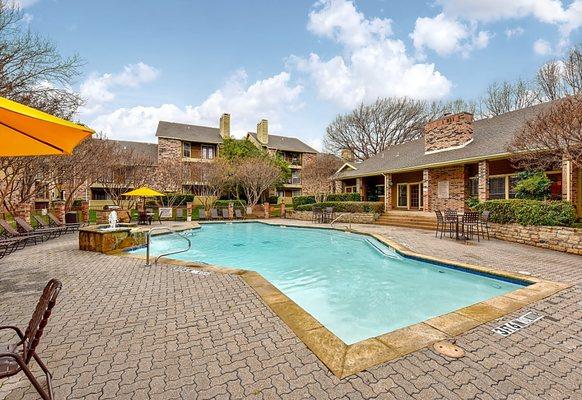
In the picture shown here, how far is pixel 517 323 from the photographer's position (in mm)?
3639

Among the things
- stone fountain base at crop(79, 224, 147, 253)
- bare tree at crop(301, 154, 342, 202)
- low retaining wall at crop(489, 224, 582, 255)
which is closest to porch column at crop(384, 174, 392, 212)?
low retaining wall at crop(489, 224, 582, 255)

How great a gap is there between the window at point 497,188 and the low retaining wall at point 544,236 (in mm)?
4160

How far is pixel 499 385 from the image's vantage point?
2.44m

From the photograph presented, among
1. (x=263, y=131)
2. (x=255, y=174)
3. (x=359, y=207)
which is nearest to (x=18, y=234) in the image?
(x=255, y=174)

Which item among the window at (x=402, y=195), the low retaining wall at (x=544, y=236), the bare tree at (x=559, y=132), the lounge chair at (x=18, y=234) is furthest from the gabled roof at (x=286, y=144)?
the bare tree at (x=559, y=132)

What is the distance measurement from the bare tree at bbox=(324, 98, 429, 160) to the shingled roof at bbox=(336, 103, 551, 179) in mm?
12307

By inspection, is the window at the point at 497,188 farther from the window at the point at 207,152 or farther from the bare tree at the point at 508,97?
the window at the point at 207,152

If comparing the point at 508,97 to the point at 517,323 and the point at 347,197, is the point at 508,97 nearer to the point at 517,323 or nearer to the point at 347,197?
the point at 347,197

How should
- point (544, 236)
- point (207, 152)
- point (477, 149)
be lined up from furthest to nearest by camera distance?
point (207, 152) < point (477, 149) < point (544, 236)

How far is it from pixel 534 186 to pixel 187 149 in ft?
102

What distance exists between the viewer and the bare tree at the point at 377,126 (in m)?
32.9

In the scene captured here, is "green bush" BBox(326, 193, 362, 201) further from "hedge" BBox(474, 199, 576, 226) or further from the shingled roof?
"hedge" BBox(474, 199, 576, 226)

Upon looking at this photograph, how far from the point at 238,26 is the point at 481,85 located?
87.3 ft

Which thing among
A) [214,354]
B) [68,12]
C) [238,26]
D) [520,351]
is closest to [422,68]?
[238,26]
